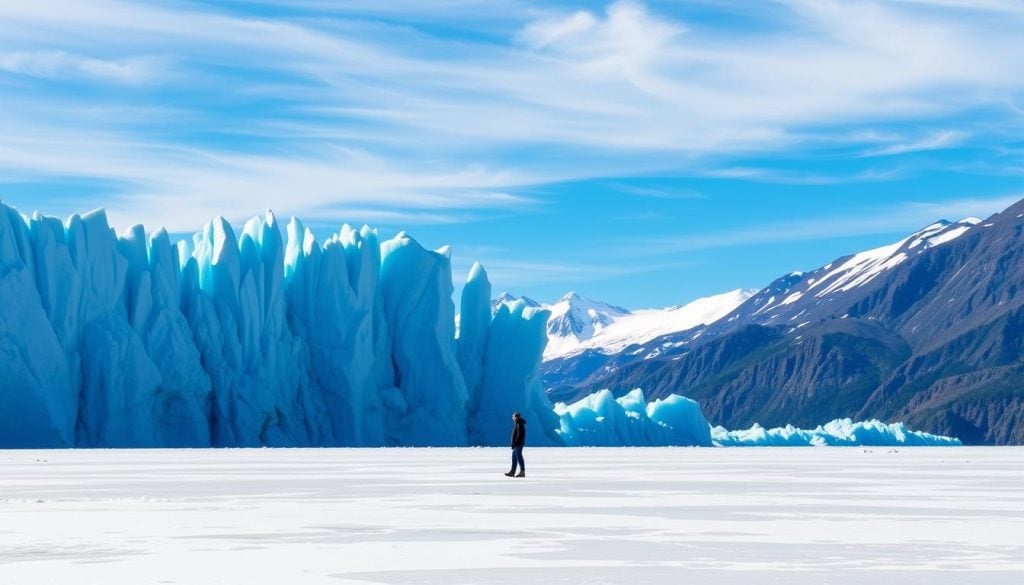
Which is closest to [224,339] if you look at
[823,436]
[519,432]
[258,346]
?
[258,346]

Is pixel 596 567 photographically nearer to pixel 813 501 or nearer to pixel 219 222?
pixel 813 501

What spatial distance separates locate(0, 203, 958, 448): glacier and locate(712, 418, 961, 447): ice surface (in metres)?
19.8

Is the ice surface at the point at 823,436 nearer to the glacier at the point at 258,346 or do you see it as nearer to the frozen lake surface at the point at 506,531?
the glacier at the point at 258,346

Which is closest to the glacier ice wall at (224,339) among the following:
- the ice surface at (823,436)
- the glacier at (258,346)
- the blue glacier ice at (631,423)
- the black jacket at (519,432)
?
the glacier at (258,346)

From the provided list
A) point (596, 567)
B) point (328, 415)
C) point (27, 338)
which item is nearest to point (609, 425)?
point (328, 415)

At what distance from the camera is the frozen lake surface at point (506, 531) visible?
1088cm

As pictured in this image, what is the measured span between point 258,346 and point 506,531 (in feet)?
166

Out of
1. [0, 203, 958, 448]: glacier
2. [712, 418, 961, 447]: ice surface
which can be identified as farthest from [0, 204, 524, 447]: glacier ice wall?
[712, 418, 961, 447]: ice surface

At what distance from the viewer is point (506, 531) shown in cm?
1455

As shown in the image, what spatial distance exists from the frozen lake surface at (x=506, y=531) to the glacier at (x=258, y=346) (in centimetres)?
3231

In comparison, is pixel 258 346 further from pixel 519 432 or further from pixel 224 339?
pixel 519 432

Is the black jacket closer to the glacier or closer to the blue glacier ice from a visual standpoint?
the glacier

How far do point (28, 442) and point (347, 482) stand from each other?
32.7 meters

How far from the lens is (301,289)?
68.1m
